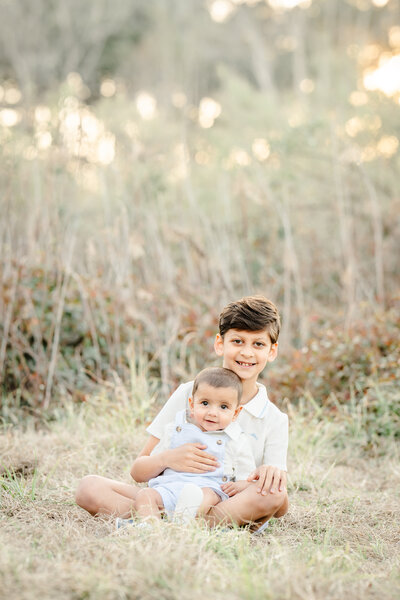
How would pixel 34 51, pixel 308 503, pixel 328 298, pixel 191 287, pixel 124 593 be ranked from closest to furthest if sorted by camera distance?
pixel 124 593 → pixel 308 503 → pixel 191 287 → pixel 328 298 → pixel 34 51

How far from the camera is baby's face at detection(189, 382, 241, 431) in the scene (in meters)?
2.23

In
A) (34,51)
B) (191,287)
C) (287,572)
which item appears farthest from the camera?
A: (34,51)

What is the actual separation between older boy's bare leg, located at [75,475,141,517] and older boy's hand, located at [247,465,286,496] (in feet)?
1.45

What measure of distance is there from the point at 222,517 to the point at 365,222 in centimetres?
522

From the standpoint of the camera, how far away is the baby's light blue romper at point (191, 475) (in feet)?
7.23

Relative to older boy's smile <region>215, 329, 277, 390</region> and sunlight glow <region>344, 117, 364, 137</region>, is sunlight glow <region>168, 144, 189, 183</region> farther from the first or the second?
older boy's smile <region>215, 329, 277, 390</region>

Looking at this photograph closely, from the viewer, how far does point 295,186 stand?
7.24 m

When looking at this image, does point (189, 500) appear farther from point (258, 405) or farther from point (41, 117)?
point (41, 117)

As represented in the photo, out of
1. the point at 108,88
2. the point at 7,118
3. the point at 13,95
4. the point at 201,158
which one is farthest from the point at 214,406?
the point at 108,88

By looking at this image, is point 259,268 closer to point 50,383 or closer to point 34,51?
point 50,383

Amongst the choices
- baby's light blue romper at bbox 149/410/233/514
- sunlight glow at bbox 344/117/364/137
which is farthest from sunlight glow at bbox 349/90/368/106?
baby's light blue romper at bbox 149/410/233/514

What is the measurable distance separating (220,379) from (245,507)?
0.44m

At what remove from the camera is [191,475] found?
87.7 inches

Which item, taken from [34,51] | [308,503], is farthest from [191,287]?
[34,51]
